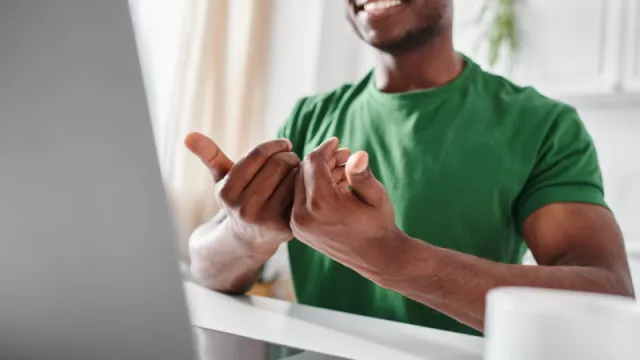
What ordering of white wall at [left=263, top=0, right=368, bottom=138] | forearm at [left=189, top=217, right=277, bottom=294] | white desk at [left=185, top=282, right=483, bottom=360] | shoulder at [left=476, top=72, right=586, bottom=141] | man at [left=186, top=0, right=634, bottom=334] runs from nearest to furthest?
white desk at [left=185, top=282, right=483, bottom=360] → man at [left=186, top=0, right=634, bottom=334] → forearm at [left=189, top=217, right=277, bottom=294] → shoulder at [left=476, top=72, right=586, bottom=141] → white wall at [left=263, top=0, right=368, bottom=138]

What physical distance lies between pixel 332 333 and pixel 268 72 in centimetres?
150

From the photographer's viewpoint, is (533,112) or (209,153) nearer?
(209,153)

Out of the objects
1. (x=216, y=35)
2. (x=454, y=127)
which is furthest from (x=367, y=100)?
(x=216, y=35)

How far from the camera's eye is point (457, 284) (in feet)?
1.85

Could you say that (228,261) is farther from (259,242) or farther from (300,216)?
(300,216)

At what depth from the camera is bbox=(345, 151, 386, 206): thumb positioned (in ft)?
1.59

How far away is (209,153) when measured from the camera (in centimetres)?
60

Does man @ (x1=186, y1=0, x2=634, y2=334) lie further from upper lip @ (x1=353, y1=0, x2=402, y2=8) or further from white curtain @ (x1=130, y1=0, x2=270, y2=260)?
white curtain @ (x1=130, y1=0, x2=270, y2=260)

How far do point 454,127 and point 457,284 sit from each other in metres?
0.34

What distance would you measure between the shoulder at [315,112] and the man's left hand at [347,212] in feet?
1.39

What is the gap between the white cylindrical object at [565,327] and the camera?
21 cm

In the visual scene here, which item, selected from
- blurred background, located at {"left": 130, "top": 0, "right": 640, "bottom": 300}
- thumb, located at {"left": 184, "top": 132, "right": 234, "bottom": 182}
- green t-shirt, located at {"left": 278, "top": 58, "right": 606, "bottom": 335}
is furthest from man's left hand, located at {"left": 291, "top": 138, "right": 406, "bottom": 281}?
blurred background, located at {"left": 130, "top": 0, "right": 640, "bottom": 300}

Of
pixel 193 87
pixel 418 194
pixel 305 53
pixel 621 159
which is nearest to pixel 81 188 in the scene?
pixel 418 194

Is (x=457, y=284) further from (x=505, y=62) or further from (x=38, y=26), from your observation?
(x=505, y=62)
